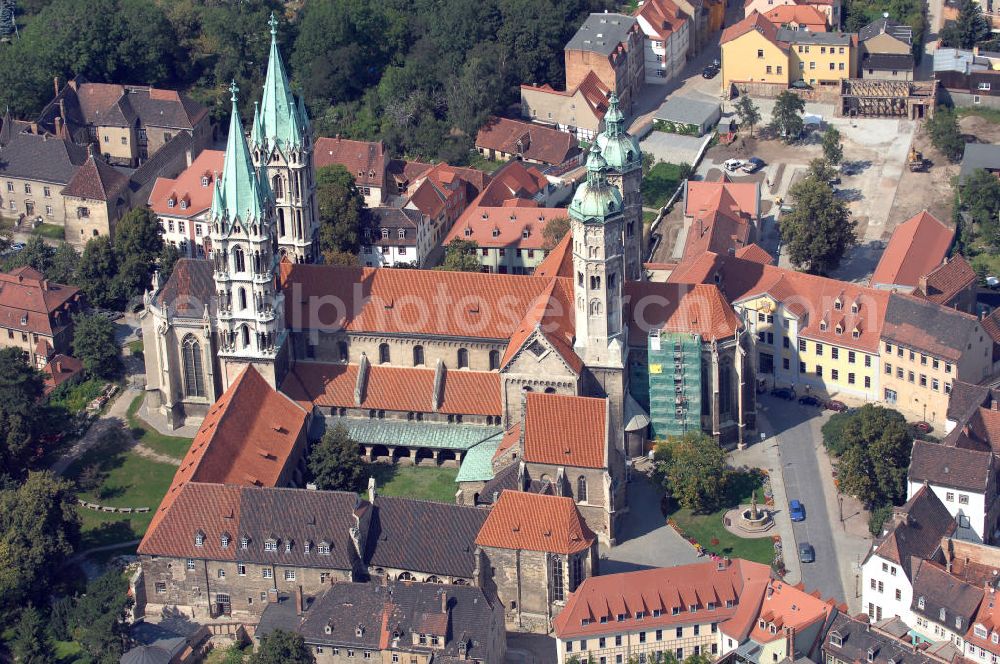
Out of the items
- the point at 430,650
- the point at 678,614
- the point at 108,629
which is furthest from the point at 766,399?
the point at 108,629

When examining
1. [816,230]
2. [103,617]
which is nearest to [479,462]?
[103,617]

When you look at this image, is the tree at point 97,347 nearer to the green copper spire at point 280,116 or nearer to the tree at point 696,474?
the green copper spire at point 280,116

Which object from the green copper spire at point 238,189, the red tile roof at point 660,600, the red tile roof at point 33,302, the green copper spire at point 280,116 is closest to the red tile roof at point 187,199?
the red tile roof at point 33,302

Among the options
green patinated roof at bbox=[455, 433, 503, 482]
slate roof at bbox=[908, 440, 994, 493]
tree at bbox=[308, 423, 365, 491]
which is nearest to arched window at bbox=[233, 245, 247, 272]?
tree at bbox=[308, 423, 365, 491]

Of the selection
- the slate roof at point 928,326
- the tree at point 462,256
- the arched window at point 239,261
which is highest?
the arched window at point 239,261

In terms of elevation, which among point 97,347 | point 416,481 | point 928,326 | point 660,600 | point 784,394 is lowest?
point 660,600

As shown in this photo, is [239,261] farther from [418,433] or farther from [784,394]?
[784,394]
